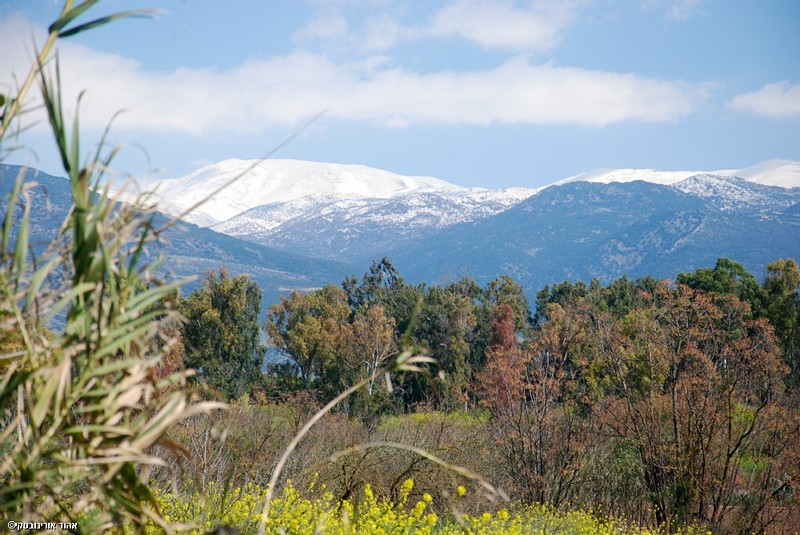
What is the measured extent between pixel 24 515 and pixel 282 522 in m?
4.97

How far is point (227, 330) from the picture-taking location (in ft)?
141

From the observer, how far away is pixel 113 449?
1322 millimetres

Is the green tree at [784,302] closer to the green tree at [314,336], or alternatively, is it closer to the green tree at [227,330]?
the green tree at [314,336]

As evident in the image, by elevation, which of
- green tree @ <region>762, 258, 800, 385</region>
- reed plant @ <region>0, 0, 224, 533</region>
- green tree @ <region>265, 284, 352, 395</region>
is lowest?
green tree @ <region>265, 284, 352, 395</region>

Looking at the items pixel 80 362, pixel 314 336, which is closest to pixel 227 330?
pixel 314 336

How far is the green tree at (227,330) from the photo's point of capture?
40688mm

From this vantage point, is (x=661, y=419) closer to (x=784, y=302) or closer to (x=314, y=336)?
(x=314, y=336)

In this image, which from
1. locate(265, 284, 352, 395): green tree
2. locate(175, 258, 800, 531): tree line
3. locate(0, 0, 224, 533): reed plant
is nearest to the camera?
locate(0, 0, 224, 533): reed plant

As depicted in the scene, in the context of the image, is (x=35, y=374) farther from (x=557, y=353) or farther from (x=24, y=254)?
(x=557, y=353)

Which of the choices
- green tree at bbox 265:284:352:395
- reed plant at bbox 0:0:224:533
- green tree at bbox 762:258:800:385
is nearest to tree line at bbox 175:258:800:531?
reed plant at bbox 0:0:224:533

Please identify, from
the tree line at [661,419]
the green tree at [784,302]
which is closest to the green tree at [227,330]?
the tree line at [661,419]

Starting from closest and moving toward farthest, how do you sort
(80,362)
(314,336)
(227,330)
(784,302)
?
(80,362) < (314,336) < (784,302) < (227,330)

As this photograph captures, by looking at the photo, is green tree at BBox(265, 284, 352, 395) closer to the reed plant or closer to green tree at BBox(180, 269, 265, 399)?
green tree at BBox(180, 269, 265, 399)

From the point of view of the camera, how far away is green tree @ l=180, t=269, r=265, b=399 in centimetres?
4069
